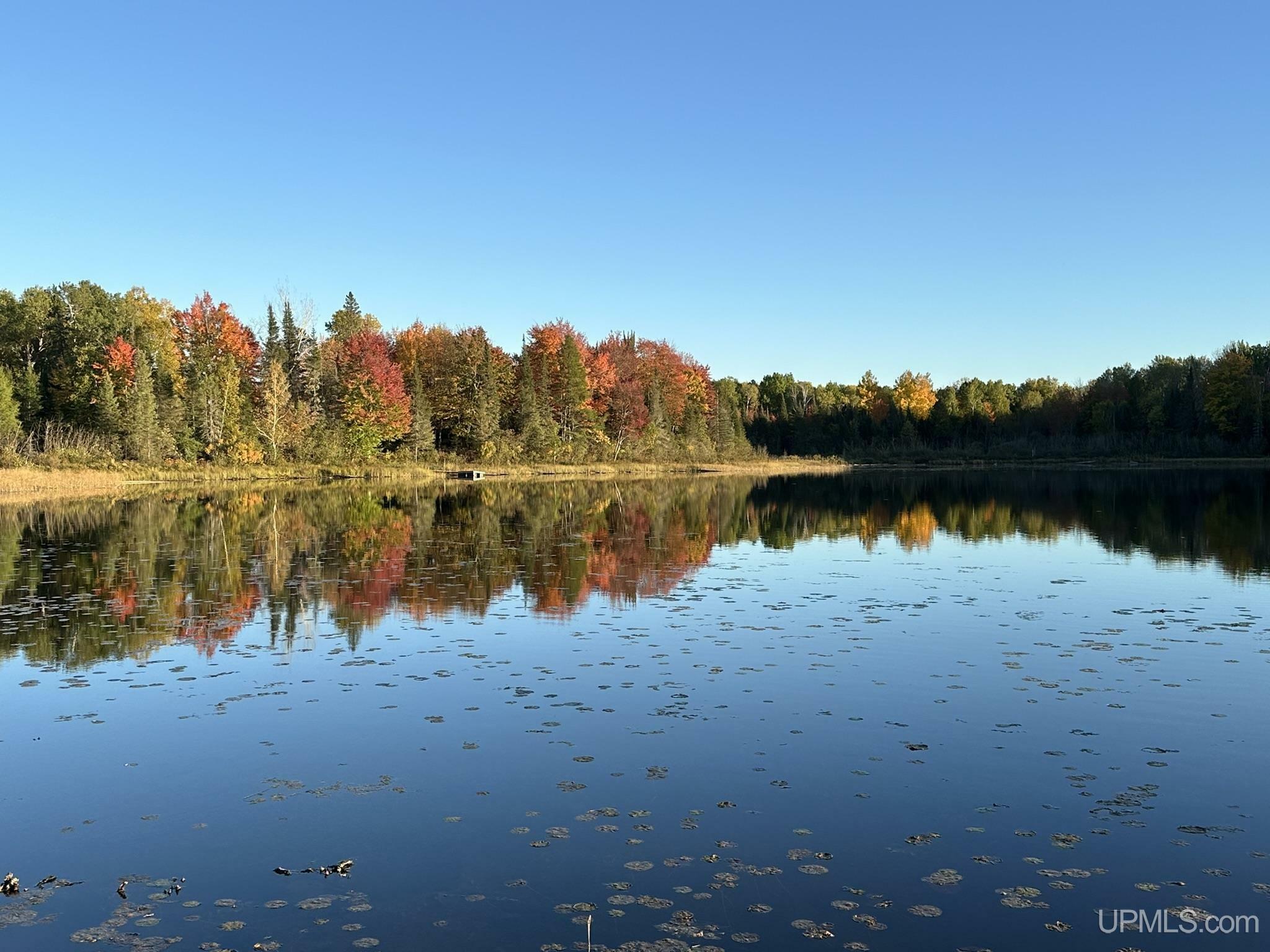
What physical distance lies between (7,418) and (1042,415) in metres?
99.9

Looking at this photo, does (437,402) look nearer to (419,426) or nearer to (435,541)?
(419,426)

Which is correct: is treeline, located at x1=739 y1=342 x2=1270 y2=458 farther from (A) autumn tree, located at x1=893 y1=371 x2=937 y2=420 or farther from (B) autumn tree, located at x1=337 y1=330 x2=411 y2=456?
(B) autumn tree, located at x1=337 y1=330 x2=411 y2=456

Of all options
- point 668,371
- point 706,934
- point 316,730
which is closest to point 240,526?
point 316,730

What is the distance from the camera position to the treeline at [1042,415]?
9394 cm

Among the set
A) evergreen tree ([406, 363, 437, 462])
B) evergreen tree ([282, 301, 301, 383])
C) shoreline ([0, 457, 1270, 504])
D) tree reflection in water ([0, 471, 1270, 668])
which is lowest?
tree reflection in water ([0, 471, 1270, 668])

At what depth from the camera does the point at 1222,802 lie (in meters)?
8.02

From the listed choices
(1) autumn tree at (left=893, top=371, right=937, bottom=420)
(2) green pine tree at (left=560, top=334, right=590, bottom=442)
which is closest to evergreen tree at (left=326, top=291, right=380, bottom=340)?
(2) green pine tree at (left=560, top=334, right=590, bottom=442)

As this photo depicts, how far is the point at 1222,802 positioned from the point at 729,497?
142 feet

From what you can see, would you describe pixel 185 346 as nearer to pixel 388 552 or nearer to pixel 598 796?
pixel 388 552

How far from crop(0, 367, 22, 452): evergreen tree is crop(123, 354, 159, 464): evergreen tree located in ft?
20.7

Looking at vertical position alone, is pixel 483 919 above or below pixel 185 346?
below

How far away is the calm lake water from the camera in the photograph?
6352 mm

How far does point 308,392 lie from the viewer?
263 ft

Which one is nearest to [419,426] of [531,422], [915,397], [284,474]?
[531,422]
